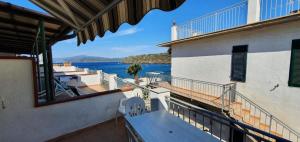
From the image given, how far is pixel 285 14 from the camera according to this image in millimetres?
4340

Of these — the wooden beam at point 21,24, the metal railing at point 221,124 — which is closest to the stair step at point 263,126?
the metal railing at point 221,124

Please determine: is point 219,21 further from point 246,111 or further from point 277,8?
point 246,111

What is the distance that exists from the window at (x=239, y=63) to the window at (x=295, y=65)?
1.33 m

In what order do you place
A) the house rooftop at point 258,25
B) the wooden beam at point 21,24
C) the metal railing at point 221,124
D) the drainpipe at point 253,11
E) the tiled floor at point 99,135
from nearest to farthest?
the metal railing at point 221,124, the wooden beam at point 21,24, the tiled floor at point 99,135, the house rooftop at point 258,25, the drainpipe at point 253,11

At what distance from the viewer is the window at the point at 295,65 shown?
4160 mm

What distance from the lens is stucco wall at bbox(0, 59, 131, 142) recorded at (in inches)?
99.2

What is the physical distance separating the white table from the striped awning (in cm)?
132

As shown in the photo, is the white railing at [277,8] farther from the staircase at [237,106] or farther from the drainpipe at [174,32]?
the drainpipe at [174,32]

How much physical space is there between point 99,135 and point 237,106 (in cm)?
494

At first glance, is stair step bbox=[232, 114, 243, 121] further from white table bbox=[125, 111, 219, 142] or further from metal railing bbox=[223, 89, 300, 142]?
white table bbox=[125, 111, 219, 142]

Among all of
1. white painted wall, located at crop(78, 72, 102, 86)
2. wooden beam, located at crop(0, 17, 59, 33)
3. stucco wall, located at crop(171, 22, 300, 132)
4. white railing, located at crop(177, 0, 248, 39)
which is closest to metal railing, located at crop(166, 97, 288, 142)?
stucco wall, located at crop(171, 22, 300, 132)

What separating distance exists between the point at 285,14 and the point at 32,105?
21.6 feet

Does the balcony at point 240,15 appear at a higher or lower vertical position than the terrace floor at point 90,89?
higher

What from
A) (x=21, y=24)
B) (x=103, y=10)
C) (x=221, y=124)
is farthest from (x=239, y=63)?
(x=21, y=24)
